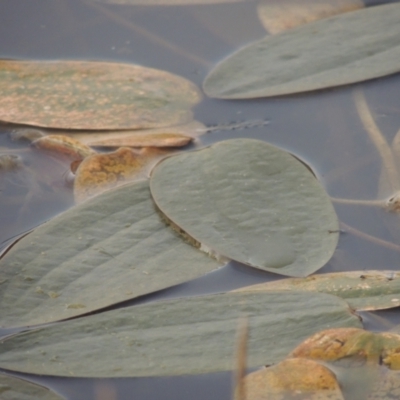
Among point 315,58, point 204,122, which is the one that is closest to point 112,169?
point 204,122

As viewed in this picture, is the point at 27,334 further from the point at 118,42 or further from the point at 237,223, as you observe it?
the point at 118,42

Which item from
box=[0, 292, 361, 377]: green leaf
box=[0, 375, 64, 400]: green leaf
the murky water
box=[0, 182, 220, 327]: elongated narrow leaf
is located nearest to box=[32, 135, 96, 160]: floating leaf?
the murky water

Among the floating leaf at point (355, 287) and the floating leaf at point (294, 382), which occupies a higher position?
the floating leaf at point (355, 287)

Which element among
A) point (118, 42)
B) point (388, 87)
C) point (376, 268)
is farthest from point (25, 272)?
point (388, 87)

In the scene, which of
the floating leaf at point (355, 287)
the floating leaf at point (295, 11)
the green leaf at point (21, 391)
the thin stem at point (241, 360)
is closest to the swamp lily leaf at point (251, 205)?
the floating leaf at point (355, 287)

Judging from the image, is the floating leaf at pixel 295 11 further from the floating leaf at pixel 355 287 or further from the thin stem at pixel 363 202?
the floating leaf at pixel 355 287

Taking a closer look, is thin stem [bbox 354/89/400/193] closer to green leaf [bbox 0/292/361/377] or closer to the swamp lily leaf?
the swamp lily leaf
